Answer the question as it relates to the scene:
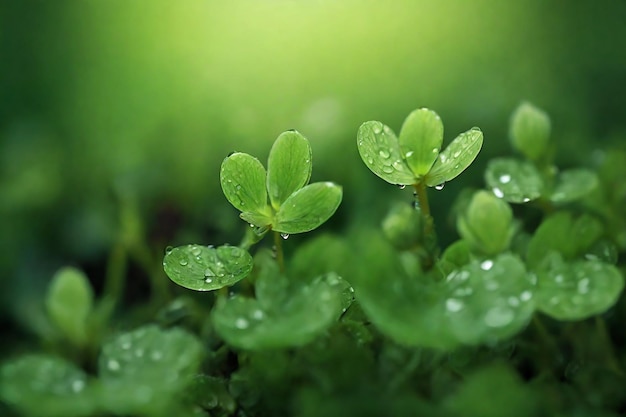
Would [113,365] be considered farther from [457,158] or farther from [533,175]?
[533,175]

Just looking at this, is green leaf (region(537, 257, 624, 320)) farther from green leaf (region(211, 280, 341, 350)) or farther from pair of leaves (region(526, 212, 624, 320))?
green leaf (region(211, 280, 341, 350))

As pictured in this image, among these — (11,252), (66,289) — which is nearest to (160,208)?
(11,252)

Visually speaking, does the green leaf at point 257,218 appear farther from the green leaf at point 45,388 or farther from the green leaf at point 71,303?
the green leaf at point 71,303

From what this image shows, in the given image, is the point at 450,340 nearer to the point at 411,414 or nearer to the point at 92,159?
the point at 411,414

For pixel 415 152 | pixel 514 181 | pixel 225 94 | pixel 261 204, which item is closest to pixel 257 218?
pixel 261 204

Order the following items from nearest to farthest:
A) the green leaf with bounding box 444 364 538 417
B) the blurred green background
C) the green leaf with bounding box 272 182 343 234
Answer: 1. the green leaf with bounding box 444 364 538 417
2. the green leaf with bounding box 272 182 343 234
3. the blurred green background

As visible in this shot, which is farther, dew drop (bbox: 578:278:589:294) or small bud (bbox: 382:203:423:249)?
small bud (bbox: 382:203:423:249)

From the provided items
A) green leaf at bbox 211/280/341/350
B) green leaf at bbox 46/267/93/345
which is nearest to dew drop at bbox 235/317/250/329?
green leaf at bbox 211/280/341/350
